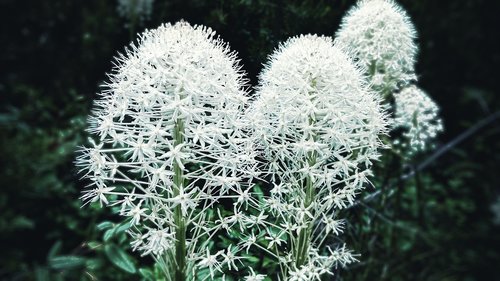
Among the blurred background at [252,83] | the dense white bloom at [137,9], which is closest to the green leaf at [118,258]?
the blurred background at [252,83]

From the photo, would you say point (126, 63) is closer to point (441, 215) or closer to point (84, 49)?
point (84, 49)

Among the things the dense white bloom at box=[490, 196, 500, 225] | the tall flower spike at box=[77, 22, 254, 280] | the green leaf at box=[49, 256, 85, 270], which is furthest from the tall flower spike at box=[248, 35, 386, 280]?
the dense white bloom at box=[490, 196, 500, 225]

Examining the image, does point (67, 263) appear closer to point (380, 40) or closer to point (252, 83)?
point (252, 83)

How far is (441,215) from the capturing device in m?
4.94

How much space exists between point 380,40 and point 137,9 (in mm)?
1615

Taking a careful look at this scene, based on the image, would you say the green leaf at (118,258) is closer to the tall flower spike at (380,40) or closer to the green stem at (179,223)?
the green stem at (179,223)

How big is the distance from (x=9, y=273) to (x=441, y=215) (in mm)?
3386

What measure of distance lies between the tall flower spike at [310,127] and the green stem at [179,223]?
254 millimetres

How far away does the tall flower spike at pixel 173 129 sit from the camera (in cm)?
174

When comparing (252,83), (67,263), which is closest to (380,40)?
(252,83)

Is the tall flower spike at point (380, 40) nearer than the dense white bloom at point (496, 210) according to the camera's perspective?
Yes

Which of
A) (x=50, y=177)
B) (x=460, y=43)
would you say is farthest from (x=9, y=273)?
(x=460, y=43)

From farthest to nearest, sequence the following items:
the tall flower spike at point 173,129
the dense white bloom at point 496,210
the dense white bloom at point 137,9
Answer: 1. the dense white bloom at point 496,210
2. the dense white bloom at point 137,9
3. the tall flower spike at point 173,129

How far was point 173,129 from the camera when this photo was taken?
1.79m
